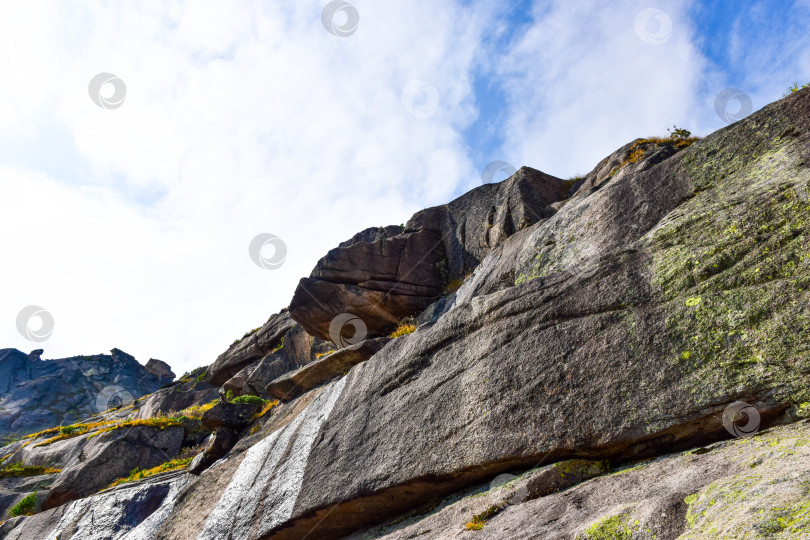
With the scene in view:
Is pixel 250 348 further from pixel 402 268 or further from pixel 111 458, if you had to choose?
pixel 402 268

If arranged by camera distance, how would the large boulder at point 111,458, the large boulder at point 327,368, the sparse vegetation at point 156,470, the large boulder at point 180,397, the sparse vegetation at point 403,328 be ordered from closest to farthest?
the large boulder at point 327,368, the sparse vegetation at point 403,328, the sparse vegetation at point 156,470, the large boulder at point 111,458, the large boulder at point 180,397

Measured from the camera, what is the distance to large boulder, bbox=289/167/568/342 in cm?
2595

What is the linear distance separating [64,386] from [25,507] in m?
84.8

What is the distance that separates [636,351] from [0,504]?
3301 centimetres

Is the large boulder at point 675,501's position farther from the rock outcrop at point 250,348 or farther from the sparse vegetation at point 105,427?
the rock outcrop at point 250,348

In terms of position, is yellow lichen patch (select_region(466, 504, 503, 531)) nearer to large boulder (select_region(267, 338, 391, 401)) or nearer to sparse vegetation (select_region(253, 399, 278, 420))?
large boulder (select_region(267, 338, 391, 401))

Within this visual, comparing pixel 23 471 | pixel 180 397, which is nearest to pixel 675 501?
pixel 23 471

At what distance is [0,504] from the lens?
89.9 ft

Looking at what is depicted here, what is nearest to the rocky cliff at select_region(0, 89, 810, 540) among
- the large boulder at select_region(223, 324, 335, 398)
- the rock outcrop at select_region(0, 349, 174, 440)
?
the large boulder at select_region(223, 324, 335, 398)

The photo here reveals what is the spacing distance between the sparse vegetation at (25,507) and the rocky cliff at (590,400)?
23.6 feet

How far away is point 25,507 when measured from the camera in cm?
2588

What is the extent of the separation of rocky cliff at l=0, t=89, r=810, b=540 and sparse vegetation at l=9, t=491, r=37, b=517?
23.6 ft

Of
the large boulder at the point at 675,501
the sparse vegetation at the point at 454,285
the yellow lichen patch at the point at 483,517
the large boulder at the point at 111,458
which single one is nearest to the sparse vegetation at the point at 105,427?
the large boulder at the point at 111,458

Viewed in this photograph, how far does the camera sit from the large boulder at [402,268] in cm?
2595
